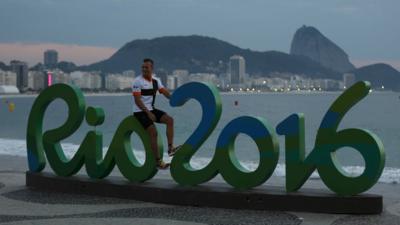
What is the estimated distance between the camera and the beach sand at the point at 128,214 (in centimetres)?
945

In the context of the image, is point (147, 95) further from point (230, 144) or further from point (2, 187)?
point (2, 187)

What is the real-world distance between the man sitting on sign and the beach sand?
112 cm

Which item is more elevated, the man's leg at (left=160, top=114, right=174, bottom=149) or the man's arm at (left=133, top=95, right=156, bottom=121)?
the man's arm at (left=133, top=95, right=156, bottom=121)

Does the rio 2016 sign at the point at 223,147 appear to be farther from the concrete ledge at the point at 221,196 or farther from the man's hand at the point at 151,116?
the man's hand at the point at 151,116

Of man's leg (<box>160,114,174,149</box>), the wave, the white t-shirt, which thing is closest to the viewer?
the white t-shirt

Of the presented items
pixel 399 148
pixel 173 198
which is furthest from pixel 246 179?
pixel 399 148

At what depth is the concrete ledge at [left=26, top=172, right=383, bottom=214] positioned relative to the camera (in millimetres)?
9852

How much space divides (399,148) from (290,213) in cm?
3224

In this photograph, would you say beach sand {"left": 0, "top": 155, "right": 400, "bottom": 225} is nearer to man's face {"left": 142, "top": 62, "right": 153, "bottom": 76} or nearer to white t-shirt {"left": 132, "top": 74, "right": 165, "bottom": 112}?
white t-shirt {"left": 132, "top": 74, "right": 165, "bottom": 112}

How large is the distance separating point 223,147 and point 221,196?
2.81 feet

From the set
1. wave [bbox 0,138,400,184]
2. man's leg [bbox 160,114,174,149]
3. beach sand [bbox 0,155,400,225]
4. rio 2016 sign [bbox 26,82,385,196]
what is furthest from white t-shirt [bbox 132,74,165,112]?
wave [bbox 0,138,400,184]

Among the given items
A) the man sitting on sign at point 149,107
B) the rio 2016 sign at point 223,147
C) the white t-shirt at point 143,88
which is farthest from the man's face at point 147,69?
the rio 2016 sign at point 223,147

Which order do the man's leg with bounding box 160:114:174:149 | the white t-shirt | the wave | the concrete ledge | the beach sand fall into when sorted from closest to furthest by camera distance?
the beach sand
the concrete ledge
the white t-shirt
the man's leg with bounding box 160:114:174:149
the wave

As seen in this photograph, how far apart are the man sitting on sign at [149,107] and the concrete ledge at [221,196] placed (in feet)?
1.95
